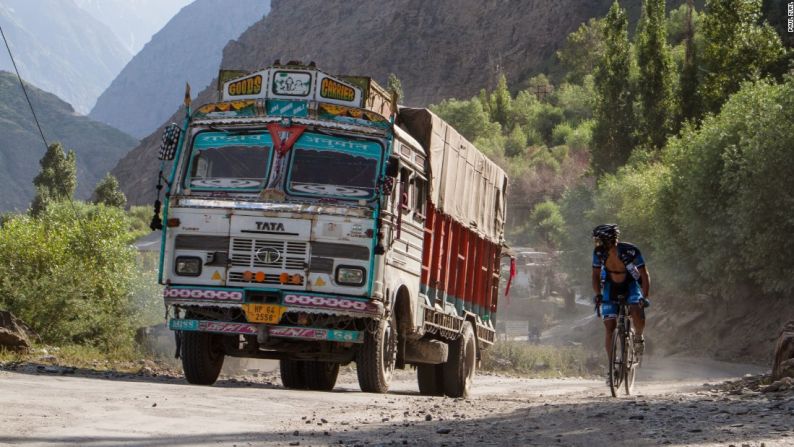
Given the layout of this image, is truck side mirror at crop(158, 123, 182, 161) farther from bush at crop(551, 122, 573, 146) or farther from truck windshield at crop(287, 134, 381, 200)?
bush at crop(551, 122, 573, 146)

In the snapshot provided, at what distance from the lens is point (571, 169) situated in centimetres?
12569

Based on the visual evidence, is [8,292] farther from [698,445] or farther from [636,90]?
[636,90]

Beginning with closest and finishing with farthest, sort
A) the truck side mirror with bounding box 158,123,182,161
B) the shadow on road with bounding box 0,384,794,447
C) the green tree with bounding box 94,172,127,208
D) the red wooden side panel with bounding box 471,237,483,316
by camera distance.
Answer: the shadow on road with bounding box 0,384,794,447, the truck side mirror with bounding box 158,123,182,161, the red wooden side panel with bounding box 471,237,483,316, the green tree with bounding box 94,172,127,208

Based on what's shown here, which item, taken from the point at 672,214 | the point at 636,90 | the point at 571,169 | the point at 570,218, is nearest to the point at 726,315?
the point at 672,214

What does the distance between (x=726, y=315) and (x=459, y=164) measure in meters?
33.0

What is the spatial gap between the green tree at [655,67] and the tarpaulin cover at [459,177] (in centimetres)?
4357

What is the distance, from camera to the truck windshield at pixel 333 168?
47.8ft

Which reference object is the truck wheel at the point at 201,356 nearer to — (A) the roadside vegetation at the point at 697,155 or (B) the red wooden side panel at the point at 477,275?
(B) the red wooden side panel at the point at 477,275

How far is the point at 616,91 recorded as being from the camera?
69.2 metres

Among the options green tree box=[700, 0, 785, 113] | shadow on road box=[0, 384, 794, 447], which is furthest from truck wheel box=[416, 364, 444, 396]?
green tree box=[700, 0, 785, 113]

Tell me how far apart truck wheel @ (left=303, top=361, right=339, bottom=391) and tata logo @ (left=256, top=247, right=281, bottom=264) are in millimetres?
3882

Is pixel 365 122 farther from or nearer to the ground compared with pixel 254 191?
farther from the ground

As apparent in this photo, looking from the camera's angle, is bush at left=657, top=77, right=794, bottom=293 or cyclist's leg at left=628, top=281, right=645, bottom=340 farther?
bush at left=657, top=77, right=794, bottom=293

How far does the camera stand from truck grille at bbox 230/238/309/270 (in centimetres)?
1420
